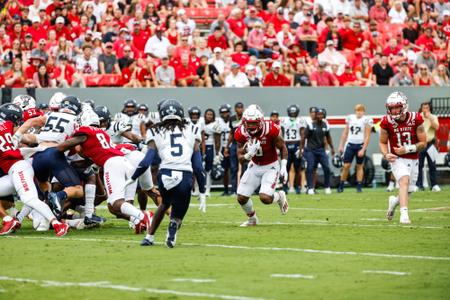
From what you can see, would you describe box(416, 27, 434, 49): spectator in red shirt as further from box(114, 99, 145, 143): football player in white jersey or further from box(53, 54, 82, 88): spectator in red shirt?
box(53, 54, 82, 88): spectator in red shirt

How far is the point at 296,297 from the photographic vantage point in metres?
7.91

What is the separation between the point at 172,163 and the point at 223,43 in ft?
46.7

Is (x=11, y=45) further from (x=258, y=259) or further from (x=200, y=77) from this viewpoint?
(x=258, y=259)

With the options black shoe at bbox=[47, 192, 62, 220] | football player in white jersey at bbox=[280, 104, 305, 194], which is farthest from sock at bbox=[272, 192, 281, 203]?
football player in white jersey at bbox=[280, 104, 305, 194]

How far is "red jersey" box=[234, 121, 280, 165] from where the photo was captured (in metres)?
14.2

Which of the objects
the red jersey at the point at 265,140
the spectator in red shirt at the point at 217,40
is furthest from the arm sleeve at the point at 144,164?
A: the spectator in red shirt at the point at 217,40

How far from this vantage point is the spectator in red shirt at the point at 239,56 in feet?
81.2

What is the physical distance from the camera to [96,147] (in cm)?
1327

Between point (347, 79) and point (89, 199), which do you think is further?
point (347, 79)

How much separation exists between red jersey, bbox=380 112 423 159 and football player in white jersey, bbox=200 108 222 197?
27.6ft

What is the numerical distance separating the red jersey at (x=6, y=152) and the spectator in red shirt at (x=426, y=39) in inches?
634

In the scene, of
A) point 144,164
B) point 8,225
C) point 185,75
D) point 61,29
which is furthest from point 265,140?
point 61,29

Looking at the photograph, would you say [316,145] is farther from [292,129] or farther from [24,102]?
[24,102]

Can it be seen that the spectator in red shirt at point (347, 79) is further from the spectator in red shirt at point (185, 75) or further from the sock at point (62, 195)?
the sock at point (62, 195)
